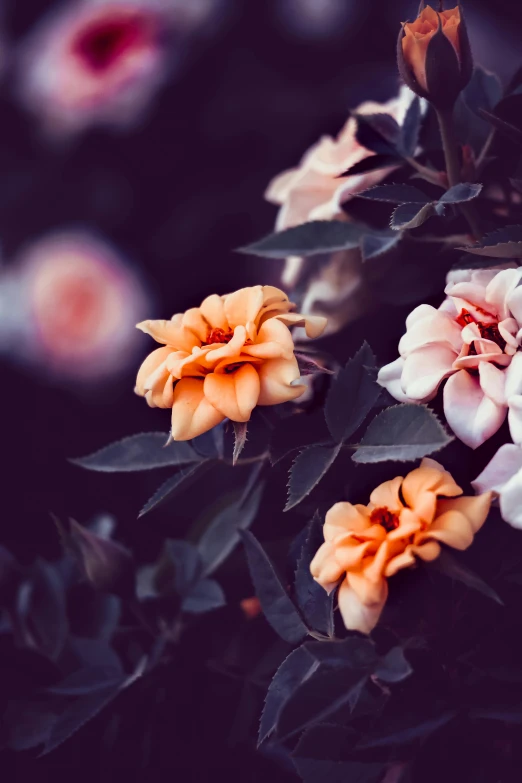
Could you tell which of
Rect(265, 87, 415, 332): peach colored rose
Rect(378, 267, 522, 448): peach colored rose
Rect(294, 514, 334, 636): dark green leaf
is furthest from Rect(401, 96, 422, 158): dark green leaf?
Rect(294, 514, 334, 636): dark green leaf

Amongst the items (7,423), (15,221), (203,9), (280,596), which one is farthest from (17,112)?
(280,596)

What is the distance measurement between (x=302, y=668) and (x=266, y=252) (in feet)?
0.85

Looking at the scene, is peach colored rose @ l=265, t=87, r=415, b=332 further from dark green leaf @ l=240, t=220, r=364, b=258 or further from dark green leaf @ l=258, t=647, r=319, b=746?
dark green leaf @ l=258, t=647, r=319, b=746

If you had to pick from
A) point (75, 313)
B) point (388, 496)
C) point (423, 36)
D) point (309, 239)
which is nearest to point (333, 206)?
point (309, 239)

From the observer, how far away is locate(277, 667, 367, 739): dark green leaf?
1.29 ft

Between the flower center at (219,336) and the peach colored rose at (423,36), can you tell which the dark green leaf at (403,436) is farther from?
the peach colored rose at (423,36)

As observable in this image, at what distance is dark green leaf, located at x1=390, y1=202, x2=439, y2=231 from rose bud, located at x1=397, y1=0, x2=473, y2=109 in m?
0.06

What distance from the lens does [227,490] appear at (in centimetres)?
68

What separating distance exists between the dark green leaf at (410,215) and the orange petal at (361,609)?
0.19 meters

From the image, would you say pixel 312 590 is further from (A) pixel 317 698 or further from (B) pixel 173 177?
(B) pixel 173 177

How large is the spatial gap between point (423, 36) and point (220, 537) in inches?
13.9

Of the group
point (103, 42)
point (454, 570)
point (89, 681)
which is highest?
point (103, 42)

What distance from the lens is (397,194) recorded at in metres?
0.47

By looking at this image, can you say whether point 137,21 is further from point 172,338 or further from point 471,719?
point 471,719
